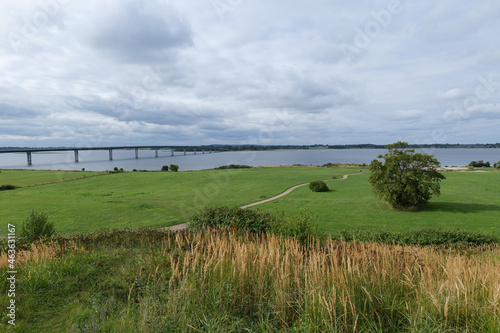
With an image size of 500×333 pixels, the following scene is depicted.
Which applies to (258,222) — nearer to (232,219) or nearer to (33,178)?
(232,219)

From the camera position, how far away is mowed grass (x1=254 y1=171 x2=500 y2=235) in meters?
17.3

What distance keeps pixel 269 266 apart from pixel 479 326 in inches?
134

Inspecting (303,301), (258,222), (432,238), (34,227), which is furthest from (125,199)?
(303,301)

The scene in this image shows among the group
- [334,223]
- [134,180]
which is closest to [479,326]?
[334,223]

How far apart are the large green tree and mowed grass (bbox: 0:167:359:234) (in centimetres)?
1248

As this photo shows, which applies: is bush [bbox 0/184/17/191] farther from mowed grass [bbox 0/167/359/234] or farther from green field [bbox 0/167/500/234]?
green field [bbox 0/167/500/234]

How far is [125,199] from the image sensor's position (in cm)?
3033

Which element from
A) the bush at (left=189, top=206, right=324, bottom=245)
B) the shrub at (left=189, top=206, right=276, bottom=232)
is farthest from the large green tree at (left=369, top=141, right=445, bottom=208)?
the shrub at (left=189, top=206, right=276, bottom=232)

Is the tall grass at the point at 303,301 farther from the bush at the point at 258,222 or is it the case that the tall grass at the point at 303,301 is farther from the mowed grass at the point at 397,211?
the mowed grass at the point at 397,211

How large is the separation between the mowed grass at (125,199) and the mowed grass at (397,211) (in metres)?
6.44

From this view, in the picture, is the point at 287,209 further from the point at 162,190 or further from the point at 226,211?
the point at 162,190

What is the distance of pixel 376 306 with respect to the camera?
14.7ft

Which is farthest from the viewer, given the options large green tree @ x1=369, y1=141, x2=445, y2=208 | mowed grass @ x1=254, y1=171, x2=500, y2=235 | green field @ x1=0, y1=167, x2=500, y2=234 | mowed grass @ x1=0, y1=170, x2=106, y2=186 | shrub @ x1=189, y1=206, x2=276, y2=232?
mowed grass @ x1=0, y1=170, x2=106, y2=186

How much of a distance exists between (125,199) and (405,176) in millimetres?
29154
